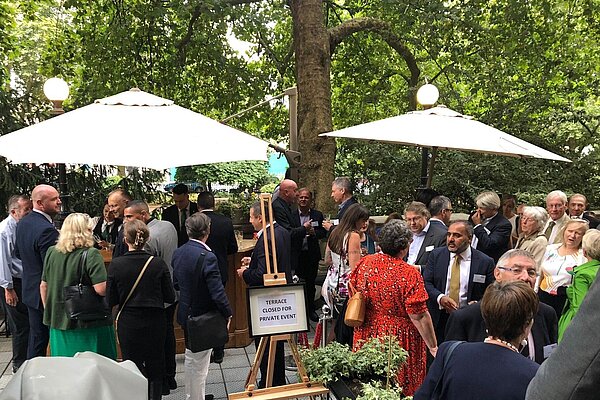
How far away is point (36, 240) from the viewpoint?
5.14m

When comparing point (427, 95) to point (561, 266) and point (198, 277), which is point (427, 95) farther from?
point (198, 277)

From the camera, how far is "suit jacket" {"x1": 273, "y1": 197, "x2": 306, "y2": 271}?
6793 mm

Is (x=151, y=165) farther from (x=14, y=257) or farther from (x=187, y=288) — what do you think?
(x=14, y=257)

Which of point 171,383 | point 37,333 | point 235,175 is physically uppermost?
point 235,175

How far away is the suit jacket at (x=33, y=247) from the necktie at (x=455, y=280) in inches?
146

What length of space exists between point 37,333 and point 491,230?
4834 millimetres

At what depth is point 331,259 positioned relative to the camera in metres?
5.35

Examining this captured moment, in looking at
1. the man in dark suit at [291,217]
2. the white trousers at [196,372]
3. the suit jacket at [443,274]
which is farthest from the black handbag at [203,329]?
the man in dark suit at [291,217]

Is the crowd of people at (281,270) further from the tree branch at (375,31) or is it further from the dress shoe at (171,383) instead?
the tree branch at (375,31)

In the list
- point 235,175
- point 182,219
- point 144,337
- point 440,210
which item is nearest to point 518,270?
point 440,210

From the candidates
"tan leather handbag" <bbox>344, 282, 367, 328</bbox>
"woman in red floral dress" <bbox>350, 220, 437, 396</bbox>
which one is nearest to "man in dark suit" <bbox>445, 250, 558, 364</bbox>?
"woman in red floral dress" <bbox>350, 220, 437, 396</bbox>

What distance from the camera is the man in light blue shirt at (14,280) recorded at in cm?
564

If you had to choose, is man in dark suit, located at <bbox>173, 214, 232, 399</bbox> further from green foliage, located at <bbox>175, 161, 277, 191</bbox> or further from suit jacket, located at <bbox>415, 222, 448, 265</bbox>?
green foliage, located at <bbox>175, 161, 277, 191</bbox>

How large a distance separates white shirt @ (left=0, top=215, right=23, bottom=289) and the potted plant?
3592 mm
